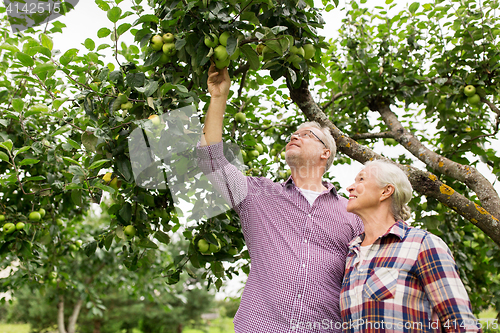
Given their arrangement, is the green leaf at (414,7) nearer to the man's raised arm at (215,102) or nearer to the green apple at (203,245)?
the man's raised arm at (215,102)

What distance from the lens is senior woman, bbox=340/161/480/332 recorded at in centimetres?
94

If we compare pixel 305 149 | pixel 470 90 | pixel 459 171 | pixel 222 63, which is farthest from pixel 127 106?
pixel 470 90

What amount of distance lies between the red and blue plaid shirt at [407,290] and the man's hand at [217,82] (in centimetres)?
77

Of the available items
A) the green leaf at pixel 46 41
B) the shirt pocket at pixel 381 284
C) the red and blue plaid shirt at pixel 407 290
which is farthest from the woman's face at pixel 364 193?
the green leaf at pixel 46 41

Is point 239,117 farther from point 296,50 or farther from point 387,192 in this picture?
point 387,192

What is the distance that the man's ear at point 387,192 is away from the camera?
1.27 m

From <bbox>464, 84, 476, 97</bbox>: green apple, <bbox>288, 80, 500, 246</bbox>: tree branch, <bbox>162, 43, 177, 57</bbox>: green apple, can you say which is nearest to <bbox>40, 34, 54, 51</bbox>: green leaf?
<bbox>162, 43, 177, 57</bbox>: green apple

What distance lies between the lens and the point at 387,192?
1277 mm

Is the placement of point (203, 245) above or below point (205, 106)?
below

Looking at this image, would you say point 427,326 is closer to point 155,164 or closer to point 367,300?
point 367,300

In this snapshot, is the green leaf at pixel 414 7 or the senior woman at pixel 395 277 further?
the green leaf at pixel 414 7

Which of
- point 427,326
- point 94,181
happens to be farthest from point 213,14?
point 427,326

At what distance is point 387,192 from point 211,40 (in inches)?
32.8

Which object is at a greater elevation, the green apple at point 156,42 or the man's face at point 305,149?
the green apple at point 156,42
